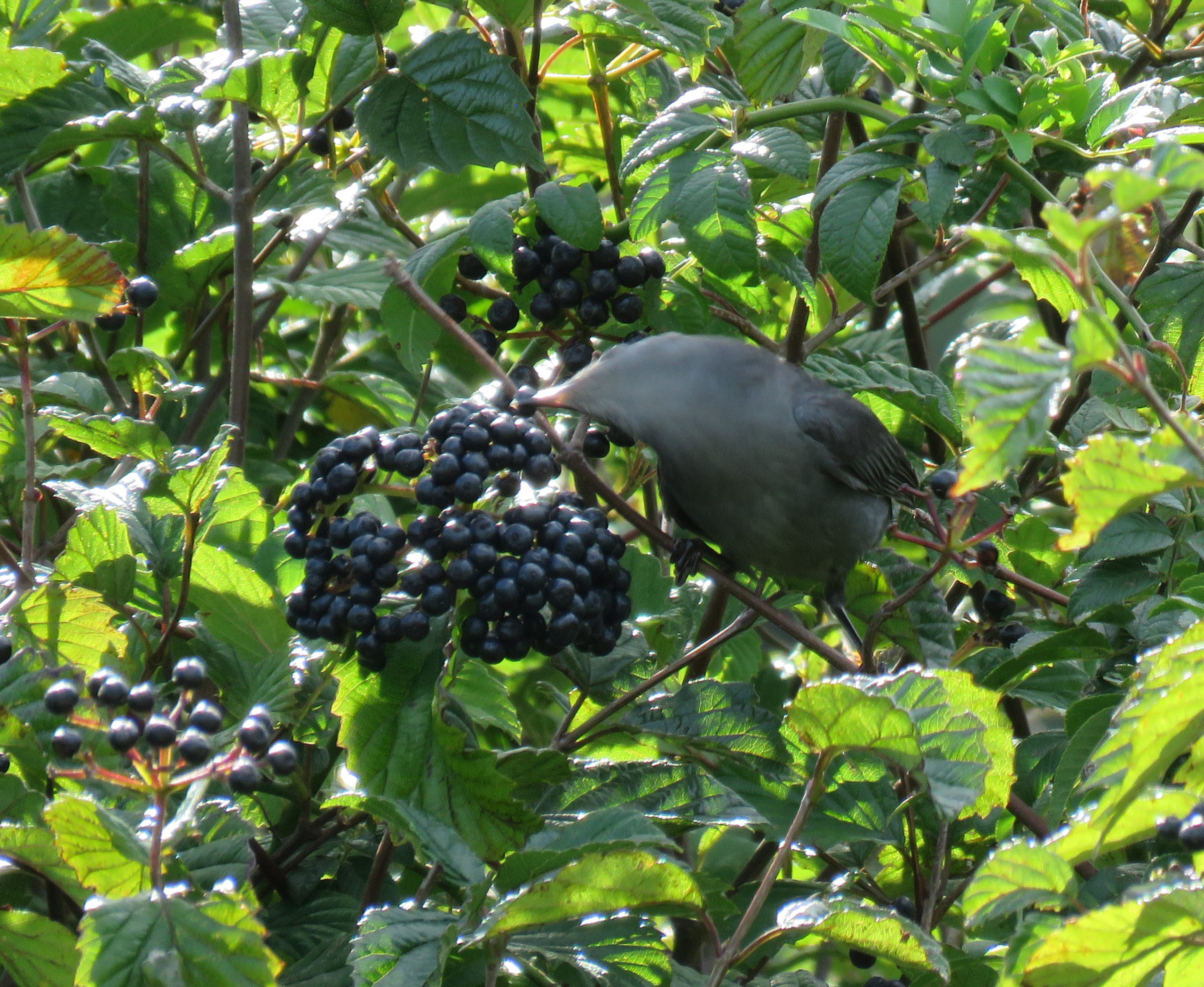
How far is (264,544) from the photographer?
9.06 ft

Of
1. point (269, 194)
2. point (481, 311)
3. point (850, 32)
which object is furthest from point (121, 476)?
point (850, 32)

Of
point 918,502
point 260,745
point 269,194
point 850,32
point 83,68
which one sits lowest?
point 918,502

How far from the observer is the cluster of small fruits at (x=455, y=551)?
222 cm

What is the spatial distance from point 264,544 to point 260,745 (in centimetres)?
109

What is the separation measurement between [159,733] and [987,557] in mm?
1790

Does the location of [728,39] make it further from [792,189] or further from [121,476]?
[121,476]

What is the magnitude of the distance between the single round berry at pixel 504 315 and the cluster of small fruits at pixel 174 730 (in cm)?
123

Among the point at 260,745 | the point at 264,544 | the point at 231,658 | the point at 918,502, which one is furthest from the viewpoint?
the point at 918,502

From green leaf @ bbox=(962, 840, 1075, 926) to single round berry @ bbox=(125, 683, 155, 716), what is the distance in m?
1.13

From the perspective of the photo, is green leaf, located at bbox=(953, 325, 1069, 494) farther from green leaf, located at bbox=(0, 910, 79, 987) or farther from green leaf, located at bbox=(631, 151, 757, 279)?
green leaf, located at bbox=(0, 910, 79, 987)

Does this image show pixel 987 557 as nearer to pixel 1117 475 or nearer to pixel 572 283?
pixel 572 283

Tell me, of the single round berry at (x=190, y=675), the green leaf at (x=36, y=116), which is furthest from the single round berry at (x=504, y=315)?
the single round berry at (x=190, y=675)

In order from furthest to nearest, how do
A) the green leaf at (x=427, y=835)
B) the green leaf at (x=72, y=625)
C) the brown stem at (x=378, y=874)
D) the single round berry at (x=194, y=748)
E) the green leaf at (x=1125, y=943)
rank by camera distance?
1. the brown stem at (x=378, y=874)
2. the green leaf at (x=72, y=625)
3. the green leaf at (x=427, y=835)
4. the single round berry at (x=194, y=748)
5. the green leaf at (x=1125, y=943)

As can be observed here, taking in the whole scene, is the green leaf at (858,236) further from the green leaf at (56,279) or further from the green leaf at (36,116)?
the green leaf at (36,116)
